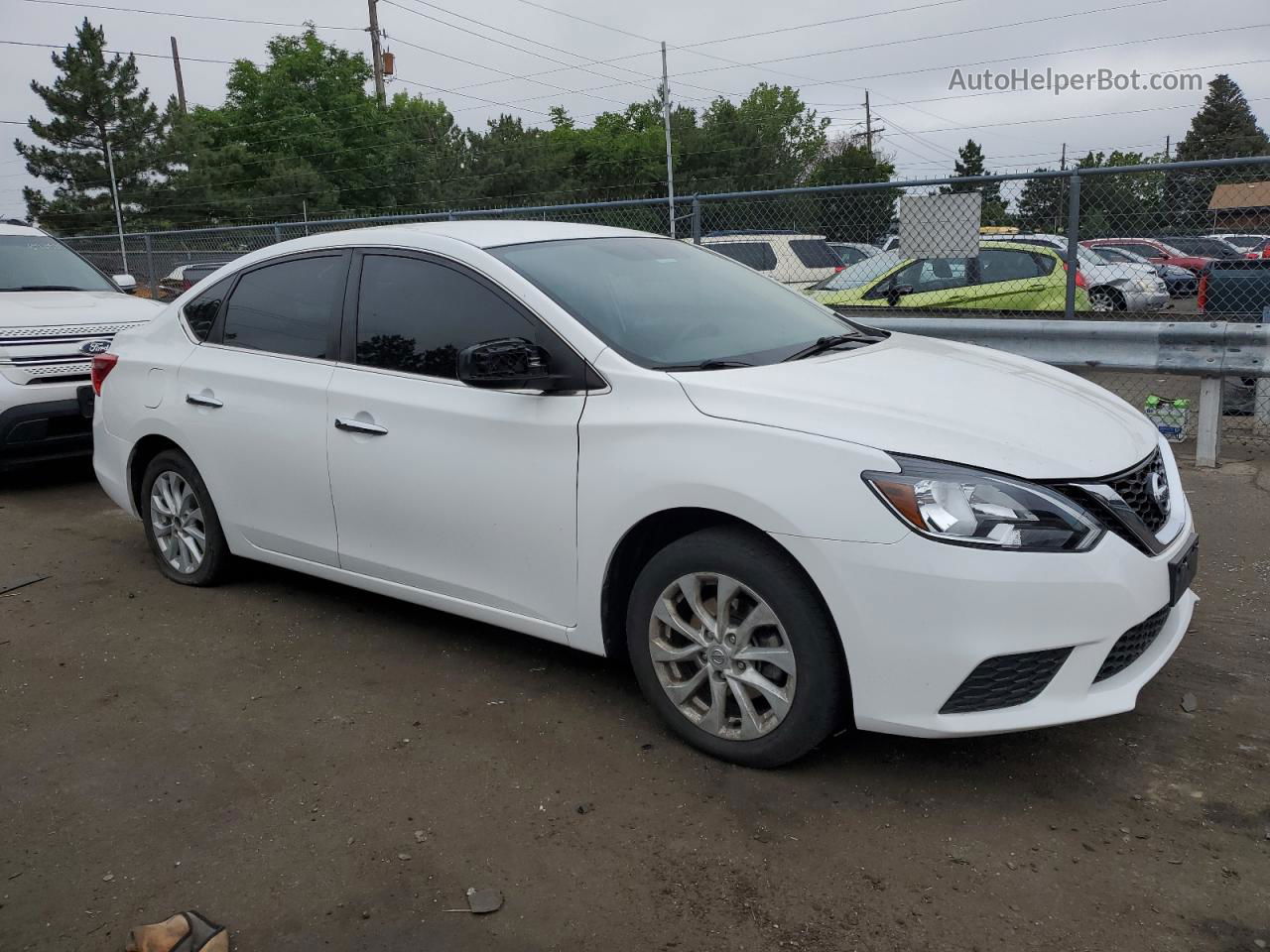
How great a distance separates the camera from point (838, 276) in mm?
12820

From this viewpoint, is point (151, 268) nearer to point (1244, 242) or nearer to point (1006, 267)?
point (1006, 267)

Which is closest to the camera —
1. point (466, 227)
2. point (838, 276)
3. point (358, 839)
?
point (358, 839)

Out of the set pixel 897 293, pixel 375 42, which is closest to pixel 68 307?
pixel 897 293

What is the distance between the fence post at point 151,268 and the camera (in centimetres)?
1502

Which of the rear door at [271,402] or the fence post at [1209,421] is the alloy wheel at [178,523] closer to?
the rear door at [271,402]

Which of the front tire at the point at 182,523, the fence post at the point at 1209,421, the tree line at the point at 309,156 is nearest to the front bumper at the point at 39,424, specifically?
the front tire at the point at 182,523

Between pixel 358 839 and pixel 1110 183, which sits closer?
pixel 358 839

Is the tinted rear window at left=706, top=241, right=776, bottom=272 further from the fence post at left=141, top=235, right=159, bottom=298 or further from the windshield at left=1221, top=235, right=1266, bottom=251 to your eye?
the fence post at left=141, top=235, right=159, bottom=298

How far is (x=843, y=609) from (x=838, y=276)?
10.3m

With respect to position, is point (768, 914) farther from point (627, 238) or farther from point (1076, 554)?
point (627, 238)

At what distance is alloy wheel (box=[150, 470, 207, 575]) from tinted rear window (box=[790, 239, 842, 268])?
8.02 metres

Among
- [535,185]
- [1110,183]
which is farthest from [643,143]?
[1110,183]

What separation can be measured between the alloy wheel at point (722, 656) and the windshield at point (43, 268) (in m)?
6.83

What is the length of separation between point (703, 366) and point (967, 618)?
1.21 m
